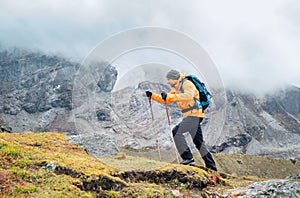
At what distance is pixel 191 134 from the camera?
13.8 meters

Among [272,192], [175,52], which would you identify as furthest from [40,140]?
[272,192]

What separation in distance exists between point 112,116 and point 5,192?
15.4 ft

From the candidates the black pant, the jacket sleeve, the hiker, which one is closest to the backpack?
the hiker

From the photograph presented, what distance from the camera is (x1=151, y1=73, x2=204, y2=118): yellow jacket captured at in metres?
12.3

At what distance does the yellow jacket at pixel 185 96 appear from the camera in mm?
12328

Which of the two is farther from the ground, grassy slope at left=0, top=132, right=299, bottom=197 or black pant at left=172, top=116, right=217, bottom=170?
black pant at left=172, top=116, right=217, bottom=170

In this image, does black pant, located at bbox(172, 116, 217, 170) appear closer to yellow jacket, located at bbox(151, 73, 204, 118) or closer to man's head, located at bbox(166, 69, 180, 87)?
yellow jacket, located at bbox(151, 73, 204, 118)

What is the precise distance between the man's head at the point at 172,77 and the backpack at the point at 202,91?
0.54 m

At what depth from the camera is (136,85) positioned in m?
12.1

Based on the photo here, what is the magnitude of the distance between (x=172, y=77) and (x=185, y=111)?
6.01 ft

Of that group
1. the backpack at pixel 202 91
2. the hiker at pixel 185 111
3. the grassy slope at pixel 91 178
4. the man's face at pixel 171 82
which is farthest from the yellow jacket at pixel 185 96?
the grassy slope at pixel 91 178

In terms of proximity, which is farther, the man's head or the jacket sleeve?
the jacket sleeve

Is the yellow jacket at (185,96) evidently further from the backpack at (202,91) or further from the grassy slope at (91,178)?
the grassy slope at (91,178)

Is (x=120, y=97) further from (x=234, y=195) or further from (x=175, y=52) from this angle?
(x=234, y=195)
